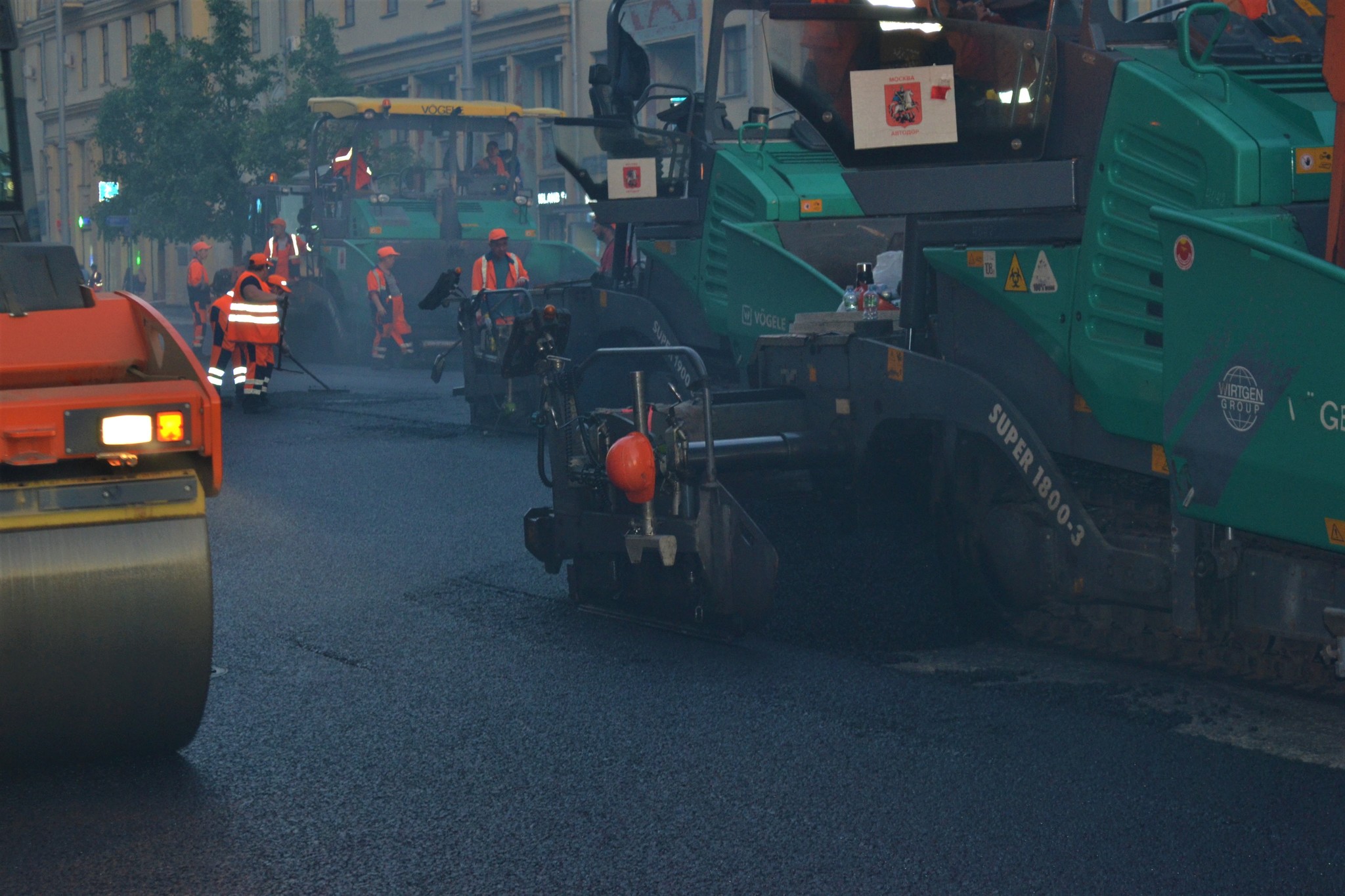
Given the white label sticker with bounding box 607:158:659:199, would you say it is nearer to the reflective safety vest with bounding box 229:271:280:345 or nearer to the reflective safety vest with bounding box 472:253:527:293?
the reflective safety vest with bounding box 229:271:280:345

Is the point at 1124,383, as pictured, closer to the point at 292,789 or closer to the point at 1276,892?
the point at 1276,892

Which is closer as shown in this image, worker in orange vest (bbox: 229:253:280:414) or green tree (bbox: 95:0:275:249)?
worker in orange vest (bbox: 229:253:280:414)

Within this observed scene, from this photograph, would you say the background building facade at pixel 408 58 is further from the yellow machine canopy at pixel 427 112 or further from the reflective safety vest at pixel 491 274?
the reflective safety vest at pixel 491 274

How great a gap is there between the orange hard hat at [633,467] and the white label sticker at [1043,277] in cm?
146

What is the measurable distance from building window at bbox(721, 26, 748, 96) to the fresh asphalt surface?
73.8ft

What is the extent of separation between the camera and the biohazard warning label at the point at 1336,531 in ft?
14.5

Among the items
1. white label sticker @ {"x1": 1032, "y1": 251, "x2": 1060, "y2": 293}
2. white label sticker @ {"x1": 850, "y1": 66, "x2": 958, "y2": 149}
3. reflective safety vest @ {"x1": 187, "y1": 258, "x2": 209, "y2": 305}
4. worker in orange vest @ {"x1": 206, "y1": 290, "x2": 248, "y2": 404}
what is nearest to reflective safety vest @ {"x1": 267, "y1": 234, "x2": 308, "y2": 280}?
worker in orange vest @ {"x1": 206, "y1": 290, "x2": 248, "y2": 404}

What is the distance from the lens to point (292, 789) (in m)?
4.73

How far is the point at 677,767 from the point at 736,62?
2583 cm

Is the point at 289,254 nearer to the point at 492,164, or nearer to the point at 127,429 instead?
the point at 492,164

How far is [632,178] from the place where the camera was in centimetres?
1091

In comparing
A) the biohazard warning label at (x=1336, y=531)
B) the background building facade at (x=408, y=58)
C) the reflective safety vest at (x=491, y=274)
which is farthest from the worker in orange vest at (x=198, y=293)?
the biohazard warning label at (x=1336, y=531)

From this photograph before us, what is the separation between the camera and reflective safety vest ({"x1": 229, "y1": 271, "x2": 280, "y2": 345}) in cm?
1527

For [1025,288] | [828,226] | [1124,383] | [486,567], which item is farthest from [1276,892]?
[828,226]
